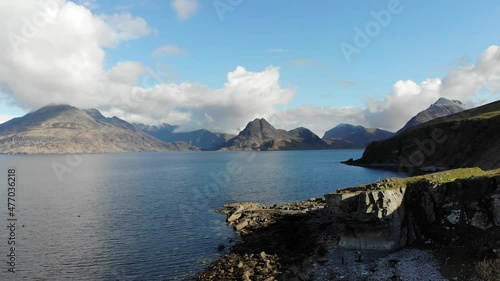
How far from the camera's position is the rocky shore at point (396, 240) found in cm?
3844

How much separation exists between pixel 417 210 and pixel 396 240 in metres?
5.09

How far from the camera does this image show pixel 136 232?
2564 inches

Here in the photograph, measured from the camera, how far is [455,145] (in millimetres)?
147250

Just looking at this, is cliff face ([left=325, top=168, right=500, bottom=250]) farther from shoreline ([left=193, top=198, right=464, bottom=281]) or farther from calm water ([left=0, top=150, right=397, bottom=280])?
calm water ([left=0, top=150, right=397, bottom=280])

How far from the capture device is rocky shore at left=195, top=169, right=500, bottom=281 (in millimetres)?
38438

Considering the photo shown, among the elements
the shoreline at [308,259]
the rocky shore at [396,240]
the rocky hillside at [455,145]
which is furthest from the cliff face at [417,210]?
the rocky hillside at [455,145]

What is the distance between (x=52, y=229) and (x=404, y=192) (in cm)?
6245

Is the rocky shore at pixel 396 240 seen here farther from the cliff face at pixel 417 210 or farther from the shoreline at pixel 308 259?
the shoreline at pixel 308 259

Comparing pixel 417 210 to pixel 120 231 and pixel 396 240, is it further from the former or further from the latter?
pixel 120 231

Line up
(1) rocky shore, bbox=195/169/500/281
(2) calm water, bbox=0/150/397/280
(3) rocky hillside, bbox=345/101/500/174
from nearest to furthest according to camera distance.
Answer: (1) rocky shore, bbox=195/169/500/281 → (2) calm water, bbox=0/150/397/280 → (3) rocky hillside, bbox=345/101/500/174

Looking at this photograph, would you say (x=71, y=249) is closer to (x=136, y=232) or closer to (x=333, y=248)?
(x=136, y=232)

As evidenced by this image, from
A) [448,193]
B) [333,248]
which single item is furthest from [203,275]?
[448,193]

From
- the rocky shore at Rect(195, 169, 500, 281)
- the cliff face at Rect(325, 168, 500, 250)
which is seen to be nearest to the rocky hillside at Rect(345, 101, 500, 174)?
the cliff face at Rect(325, 168, 500, 250)

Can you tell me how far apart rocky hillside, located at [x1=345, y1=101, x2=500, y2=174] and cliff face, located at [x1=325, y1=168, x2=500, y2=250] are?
2633 inches
